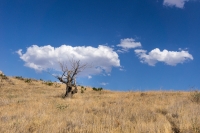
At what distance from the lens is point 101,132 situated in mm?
8172

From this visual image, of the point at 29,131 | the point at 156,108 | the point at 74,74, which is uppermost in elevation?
the point at 74,74

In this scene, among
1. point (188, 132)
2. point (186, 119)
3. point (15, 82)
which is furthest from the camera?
point (15, 82)

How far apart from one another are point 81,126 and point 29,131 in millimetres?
2093

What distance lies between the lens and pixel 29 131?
29.4 ft

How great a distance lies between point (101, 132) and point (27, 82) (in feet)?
123

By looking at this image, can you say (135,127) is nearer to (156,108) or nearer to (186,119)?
(186,119)

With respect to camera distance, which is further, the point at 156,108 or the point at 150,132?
the point at 156,108

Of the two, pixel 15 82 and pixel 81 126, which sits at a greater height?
pixel 15 82

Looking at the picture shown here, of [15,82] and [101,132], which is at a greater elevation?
[15,82]

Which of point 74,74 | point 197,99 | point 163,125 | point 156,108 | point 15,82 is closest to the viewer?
point 163,125

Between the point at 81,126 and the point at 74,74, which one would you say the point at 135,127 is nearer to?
the point at 81,126

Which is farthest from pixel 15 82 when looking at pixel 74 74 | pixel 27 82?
pixel 74 74

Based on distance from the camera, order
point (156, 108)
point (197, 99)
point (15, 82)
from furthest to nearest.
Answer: point (15, 82)
point (197, 99)
point (156, 108)

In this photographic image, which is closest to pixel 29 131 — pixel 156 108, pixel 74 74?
pixel 156 108
